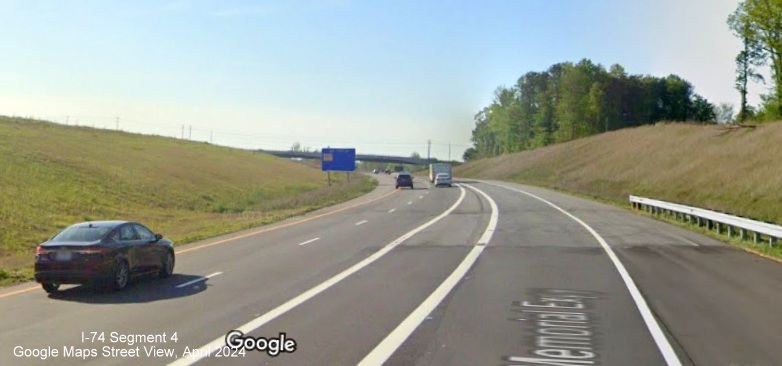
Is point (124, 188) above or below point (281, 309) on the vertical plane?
above

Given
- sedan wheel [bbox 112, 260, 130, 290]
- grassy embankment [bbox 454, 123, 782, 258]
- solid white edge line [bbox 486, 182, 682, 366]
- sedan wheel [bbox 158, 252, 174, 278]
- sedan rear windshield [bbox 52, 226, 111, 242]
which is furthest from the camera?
grassy embankment [bbox 454, 123, 782, 258]

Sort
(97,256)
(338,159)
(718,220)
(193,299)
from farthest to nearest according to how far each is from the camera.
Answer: (338,159) < (718,220) < (97,256) < (193,299)

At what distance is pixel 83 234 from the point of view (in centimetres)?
1673

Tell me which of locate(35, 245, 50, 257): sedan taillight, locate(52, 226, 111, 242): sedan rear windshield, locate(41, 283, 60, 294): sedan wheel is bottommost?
locate(41, 283, 60, 294): sedan wheel

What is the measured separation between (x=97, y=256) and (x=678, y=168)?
5988 centimetres

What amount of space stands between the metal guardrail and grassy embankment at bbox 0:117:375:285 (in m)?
17.2

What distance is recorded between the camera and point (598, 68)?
472 ft

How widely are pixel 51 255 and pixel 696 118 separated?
140 meters

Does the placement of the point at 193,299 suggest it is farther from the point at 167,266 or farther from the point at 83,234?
A: the point at 167,266

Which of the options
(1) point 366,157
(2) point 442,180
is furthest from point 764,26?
(1) point 366,157

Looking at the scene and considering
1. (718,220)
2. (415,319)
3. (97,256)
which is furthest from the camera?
(718,220)

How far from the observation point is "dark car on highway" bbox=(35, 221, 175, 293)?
1569 cm

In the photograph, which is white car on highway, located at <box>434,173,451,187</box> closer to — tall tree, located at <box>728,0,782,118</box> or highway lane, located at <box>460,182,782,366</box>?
tall tree, located at <box>728,0,782,118</box>

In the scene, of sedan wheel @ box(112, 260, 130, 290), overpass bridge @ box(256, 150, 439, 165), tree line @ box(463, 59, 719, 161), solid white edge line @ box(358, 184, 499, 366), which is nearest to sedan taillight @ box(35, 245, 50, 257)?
sedan wheel @ box(112, 260, 130, 290)
